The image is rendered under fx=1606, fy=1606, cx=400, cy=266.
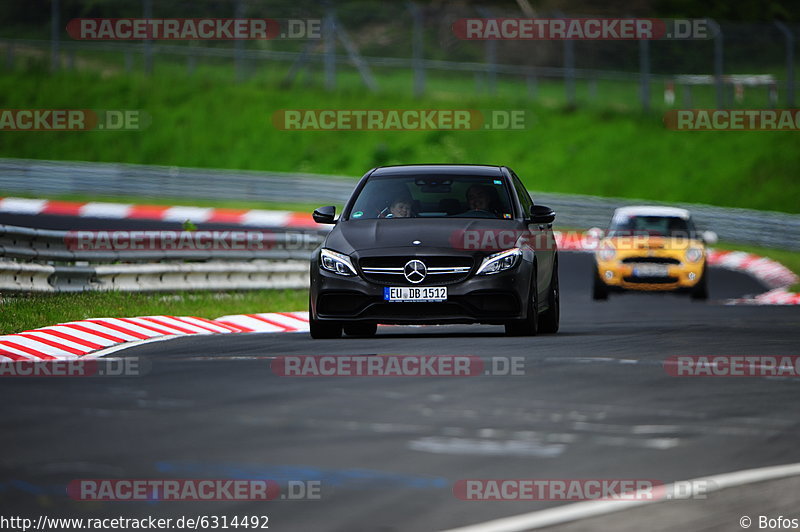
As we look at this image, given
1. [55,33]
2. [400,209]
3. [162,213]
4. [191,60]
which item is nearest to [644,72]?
[191,60]

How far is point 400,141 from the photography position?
1907 inches

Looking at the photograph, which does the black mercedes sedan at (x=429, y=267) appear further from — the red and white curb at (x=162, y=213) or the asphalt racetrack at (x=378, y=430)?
the red and white curb at (x=162, y=213)

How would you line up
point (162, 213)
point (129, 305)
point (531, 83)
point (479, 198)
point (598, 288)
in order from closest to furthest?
point (479, 198), point (129, 305), point (598, 288), point (162, 213), point (531, 83)

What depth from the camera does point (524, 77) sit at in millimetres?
49719

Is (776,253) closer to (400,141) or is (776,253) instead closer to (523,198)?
(400,141)

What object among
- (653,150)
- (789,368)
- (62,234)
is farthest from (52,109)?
(789,368)

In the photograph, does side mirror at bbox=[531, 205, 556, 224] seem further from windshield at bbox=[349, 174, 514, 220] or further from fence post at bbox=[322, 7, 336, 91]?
fence post at bbox=[322, 7, 336, 91]

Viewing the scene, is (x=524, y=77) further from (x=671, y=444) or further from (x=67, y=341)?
(x=671, y=444)

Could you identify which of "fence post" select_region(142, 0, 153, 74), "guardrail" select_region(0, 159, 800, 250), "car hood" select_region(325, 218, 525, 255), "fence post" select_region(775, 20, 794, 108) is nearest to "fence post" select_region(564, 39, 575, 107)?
"fence post" select_region(775, 20, 794, 108)

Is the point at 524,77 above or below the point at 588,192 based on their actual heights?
above

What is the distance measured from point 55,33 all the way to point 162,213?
560 inches

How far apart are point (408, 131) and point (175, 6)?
318 inches

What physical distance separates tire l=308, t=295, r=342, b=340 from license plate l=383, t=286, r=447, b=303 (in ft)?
1.90

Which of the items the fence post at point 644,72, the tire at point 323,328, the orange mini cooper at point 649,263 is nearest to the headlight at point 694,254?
the orange mini cooper at point 649,263
